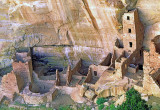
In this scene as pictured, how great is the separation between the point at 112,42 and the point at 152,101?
6155 millimetres

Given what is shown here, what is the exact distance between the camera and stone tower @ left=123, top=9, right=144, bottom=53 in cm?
1756

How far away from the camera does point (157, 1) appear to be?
16516 millimetres

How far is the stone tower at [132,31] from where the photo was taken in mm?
17562

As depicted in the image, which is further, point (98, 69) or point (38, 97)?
point (98, 69)

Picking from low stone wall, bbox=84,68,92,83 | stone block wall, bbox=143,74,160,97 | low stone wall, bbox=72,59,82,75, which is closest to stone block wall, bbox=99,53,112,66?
low stone wall, bbox=84,68,92,83

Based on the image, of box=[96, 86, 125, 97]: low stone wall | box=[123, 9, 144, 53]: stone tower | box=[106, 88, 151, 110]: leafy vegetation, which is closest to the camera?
box=[106, 88, 151, 110]: leafy vegetation

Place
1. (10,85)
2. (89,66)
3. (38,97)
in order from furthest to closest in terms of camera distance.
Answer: (89,66), (10,85), (38,97)

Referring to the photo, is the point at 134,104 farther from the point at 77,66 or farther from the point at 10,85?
the point at 10,85

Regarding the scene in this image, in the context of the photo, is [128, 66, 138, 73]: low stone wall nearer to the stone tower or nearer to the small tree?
the stone tower

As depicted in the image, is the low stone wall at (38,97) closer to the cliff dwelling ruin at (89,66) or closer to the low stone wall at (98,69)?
the cliff dwelling ruin at (89,66)

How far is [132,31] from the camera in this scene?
1805cm

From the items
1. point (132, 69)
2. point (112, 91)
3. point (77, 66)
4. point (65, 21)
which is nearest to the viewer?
point (112, 91)

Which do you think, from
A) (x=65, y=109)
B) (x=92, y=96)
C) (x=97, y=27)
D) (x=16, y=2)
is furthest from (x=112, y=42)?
(x=16, y=2)

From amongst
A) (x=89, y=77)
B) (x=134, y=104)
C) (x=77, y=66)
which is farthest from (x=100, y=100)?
(x=134, y=104)
